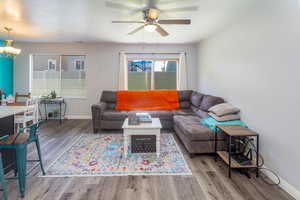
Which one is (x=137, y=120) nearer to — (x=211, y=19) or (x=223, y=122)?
(x=223, y=122)

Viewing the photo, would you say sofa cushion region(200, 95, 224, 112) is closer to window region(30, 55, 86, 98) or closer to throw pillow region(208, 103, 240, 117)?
Result: throw pillow region(208, 103, 240, 117)

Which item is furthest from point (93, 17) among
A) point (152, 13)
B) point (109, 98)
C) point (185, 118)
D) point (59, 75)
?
point (59, 75)

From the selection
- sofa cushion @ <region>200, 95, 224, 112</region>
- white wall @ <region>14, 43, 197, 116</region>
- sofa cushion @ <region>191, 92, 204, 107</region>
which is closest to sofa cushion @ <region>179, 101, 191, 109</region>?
sofa cushion @ <region>191, 92, 204, 107</region>

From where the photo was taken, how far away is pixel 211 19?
313 cm

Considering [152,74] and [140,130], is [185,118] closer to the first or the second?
[140,130]

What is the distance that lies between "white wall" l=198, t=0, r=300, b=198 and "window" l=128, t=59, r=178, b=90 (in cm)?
244

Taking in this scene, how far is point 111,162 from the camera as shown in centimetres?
260

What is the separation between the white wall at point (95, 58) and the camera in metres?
5.29

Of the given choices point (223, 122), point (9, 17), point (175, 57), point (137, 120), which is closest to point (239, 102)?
point (223, 122)

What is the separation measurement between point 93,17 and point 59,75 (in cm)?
308

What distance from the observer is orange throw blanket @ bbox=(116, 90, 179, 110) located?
4.73 metres

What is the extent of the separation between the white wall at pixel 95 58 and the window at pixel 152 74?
15.5 inches

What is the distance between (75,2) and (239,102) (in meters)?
3.06

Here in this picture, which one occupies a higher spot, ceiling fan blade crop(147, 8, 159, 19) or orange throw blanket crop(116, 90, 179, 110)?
ceiling fan blade crop(147, 8, 159, 19)
